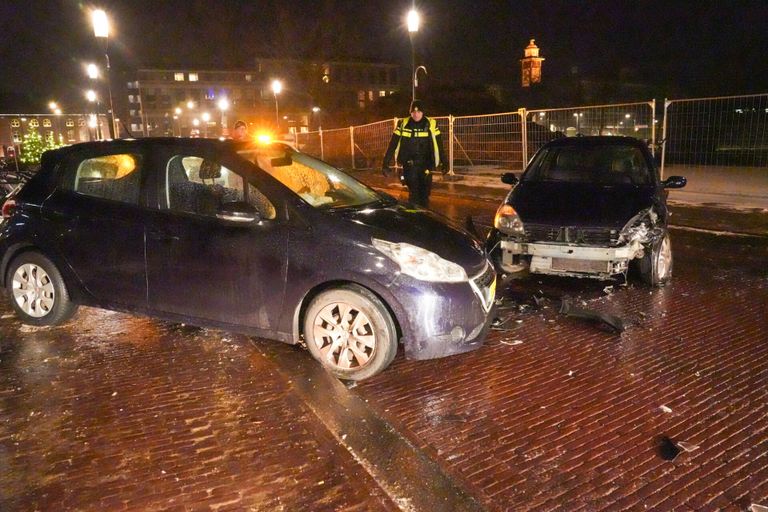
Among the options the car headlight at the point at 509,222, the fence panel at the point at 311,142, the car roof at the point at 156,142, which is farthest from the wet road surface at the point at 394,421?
the fence panel at the point at 311,142

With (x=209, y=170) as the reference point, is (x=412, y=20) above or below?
above

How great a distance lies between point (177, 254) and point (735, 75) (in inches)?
1557

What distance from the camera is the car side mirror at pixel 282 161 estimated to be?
4516mm

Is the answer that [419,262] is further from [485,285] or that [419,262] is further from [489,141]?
[489,141]

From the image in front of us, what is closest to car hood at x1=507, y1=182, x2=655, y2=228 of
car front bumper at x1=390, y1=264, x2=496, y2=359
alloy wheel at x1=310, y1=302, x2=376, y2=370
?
car front bumper at x1=390, y1=264, x2=496, y2=359

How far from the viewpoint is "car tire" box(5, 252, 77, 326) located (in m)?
4.97

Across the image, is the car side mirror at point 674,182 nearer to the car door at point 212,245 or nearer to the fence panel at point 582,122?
the car door at point 212,245

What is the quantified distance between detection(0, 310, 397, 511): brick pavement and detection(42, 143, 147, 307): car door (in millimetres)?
520

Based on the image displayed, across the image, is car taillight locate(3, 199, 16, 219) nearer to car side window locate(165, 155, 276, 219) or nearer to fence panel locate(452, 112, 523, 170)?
car side window locate(165, 155, 276, 219)

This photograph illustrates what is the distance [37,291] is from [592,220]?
204 inches

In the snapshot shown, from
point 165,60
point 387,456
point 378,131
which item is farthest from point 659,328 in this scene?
point 165,60

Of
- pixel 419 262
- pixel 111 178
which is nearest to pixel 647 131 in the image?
pixel 419 262

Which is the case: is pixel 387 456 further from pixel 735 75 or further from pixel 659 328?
pixel 735 75

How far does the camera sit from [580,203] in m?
6.06
